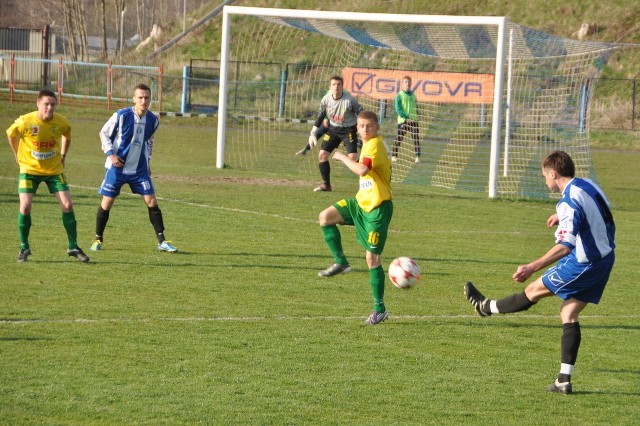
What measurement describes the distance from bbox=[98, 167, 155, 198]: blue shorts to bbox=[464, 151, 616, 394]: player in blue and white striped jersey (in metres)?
6.22

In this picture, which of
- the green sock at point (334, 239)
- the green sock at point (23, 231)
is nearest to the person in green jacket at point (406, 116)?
the green sock at point (334, 239)

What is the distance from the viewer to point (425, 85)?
878 inches

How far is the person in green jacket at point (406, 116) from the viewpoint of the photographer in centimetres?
2231

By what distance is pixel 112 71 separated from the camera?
1624 inches

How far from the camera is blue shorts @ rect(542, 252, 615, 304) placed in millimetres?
7320

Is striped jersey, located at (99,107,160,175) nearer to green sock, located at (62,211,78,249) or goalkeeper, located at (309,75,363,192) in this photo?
green sock, located at (62,211,78,249)

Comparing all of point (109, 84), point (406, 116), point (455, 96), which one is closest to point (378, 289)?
point (455, 96)

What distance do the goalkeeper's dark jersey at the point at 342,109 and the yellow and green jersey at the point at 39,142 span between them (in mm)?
7645

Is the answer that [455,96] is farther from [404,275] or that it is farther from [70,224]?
[404,275]

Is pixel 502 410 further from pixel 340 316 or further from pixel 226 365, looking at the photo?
pixel 340 316

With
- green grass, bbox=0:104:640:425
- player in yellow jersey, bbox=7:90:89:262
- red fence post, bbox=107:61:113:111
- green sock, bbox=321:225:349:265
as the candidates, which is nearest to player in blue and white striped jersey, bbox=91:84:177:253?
green grass, bbox=0:104:640:425

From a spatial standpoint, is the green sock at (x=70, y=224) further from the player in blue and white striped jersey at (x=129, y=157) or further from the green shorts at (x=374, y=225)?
the green shorts at (x=374, y=225)

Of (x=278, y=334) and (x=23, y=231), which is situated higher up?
(x=23, y=231)

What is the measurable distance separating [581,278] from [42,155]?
6567 millimetres
